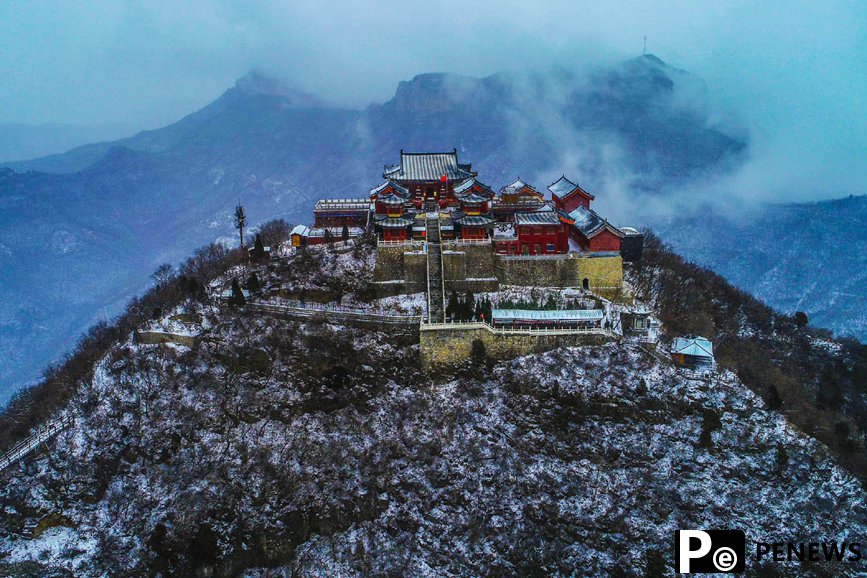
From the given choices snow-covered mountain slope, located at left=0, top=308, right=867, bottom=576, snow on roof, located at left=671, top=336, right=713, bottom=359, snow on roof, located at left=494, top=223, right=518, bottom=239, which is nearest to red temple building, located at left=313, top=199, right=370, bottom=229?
snow on roof, located at left=494, top=223, right=518, bottom=239

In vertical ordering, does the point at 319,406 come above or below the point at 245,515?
above

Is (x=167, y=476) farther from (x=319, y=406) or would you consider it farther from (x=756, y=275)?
(x=756, y=275)

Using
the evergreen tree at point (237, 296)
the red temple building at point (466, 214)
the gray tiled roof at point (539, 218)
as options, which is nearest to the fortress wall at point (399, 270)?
the red temple building at point (466, 214)

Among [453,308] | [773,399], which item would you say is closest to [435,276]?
[453,308]

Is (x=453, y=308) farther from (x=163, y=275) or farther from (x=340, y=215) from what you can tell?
(x=163, y=275)

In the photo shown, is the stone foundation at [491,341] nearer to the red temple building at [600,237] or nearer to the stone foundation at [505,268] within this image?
the stone foundation at [505,268]

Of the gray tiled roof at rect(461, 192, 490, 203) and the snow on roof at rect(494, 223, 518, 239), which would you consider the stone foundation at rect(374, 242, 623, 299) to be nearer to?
the snow on roof at rect(494, 223, 518, 239)

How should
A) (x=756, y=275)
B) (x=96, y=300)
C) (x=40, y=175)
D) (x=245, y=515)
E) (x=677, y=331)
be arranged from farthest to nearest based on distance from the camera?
(x=40, y=175)
(x=96, y=300)
(x=756, y=275)
(x=677, y=331)
(x=245, y=515)

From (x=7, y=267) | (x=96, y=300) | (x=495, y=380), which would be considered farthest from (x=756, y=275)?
(x=7, y=267)
